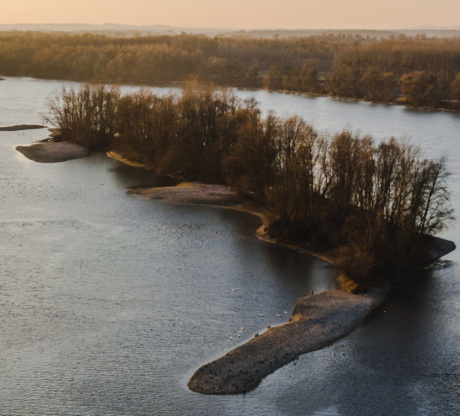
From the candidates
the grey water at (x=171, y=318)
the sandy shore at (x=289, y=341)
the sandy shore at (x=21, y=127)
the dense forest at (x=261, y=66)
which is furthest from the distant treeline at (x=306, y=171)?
the dense forest at (x=261, y=66)

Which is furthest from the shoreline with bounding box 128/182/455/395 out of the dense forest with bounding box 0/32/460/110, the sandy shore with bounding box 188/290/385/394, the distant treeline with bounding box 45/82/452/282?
the dense forest with bounding box 0/32/460/110

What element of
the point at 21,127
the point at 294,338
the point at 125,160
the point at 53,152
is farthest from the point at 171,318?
the point at 21,127

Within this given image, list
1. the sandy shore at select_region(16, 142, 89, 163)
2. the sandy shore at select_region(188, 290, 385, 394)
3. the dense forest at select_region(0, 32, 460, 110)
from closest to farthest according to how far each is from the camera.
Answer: the sandy shore at select_region(188, 290, 385, 394) → the sandy shore at select_region(16, 142, 89, 163) → the dense forest at select_region(0, 32, 460, 110)

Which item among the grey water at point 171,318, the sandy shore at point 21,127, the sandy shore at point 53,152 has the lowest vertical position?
the grey water at point 171,318

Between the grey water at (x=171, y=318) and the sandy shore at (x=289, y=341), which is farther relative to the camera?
the sandy shore at (x=289, y=341)

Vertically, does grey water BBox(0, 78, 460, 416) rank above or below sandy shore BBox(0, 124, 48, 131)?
below

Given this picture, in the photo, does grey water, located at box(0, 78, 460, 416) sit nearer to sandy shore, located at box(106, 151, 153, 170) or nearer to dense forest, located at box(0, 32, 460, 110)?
sandy shore, located at box(106, 151, 153, 170)

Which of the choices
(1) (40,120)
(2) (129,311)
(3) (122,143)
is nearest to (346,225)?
(2) (129,311)

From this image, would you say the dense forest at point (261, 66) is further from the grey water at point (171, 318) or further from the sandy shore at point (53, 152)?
the grey water at point (171, 318)
